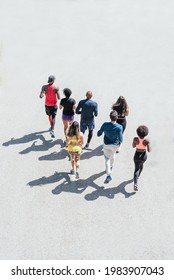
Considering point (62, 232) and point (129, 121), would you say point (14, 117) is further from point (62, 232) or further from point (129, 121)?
point (62, 232)

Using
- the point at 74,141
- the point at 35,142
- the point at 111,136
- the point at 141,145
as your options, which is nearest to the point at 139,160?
the point at 141,145

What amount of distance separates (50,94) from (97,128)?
2.00 meters

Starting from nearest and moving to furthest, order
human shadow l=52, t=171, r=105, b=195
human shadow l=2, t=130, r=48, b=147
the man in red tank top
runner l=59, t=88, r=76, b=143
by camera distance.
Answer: human shadow l=52, t=171, r=105, b=195 → runner l=59, t=88, r=76, b=143 → the man in red tank top → human shadow l=2, t=130, r=48, b=147

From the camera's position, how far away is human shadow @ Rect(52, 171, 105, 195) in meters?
9.09

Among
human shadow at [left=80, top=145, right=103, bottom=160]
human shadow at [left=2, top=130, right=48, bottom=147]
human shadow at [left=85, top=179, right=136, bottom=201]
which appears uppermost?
Answer: human shadow at [left=2, top=130, right=48, bottom=147]

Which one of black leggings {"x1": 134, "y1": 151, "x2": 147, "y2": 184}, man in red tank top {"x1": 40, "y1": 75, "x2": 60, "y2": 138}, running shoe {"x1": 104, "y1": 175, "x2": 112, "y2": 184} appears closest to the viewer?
black leggings {"x1": 134, "y1": 151, "x2": 147, "y2": 184}

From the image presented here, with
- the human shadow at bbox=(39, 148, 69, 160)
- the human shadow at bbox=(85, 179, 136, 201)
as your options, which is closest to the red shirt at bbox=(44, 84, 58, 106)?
the human shadow at bbox=(39, 148, 69, 160)

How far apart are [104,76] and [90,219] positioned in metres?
6.85

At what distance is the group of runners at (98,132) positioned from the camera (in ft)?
27.6

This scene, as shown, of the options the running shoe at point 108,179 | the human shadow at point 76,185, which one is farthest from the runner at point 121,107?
the human shadow at point 76,185

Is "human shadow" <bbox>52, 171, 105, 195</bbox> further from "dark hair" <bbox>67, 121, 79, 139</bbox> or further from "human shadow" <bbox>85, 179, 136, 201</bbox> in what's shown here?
"dark hair" <bbox>67, 121, 79, 139</bbox>

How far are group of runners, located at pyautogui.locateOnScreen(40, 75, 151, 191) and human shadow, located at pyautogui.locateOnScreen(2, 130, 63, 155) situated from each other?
575mm

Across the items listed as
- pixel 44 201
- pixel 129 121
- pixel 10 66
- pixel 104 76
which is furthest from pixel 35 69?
pixel 44 201

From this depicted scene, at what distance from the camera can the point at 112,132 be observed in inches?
336
